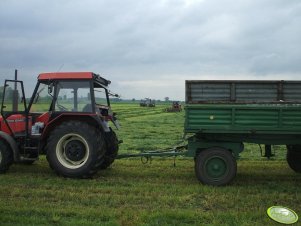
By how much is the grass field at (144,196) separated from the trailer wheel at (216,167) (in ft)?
0.64

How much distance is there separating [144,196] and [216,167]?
5.77 ft

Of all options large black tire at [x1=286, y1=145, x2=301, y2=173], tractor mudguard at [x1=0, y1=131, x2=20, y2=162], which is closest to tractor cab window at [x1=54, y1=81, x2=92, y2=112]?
tractor mudguard at [x1=0, y1=131, x2=20, y2=162]

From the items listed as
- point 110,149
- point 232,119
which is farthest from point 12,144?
point 232,119

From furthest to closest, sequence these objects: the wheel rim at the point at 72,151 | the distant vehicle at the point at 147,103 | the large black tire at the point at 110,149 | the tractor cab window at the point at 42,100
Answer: the distant vehicle at the point at 147,103
the large black tire at the point at 110,149
the tractor cab window at the point at 42,100
the wheel rim at the point at 72,151

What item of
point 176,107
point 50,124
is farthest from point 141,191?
point 176,107

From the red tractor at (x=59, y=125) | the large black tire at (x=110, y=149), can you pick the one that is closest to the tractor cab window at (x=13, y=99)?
the red tractor at (x=59, y=125)

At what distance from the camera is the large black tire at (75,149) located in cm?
885

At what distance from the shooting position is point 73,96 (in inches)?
361

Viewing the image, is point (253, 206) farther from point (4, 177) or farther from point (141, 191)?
point (4, 177)

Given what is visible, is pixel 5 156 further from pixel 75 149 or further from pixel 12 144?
pixel 75 149

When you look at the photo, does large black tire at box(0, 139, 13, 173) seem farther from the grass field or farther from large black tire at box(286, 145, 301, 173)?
large black tire at box(286, 145, 301, 173)

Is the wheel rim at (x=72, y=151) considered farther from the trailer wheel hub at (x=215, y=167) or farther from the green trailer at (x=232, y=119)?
the trailer wheel hub at (x=215, y=167)

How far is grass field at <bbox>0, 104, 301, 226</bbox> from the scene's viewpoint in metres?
6.04

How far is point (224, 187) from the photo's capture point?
8.17 meters
